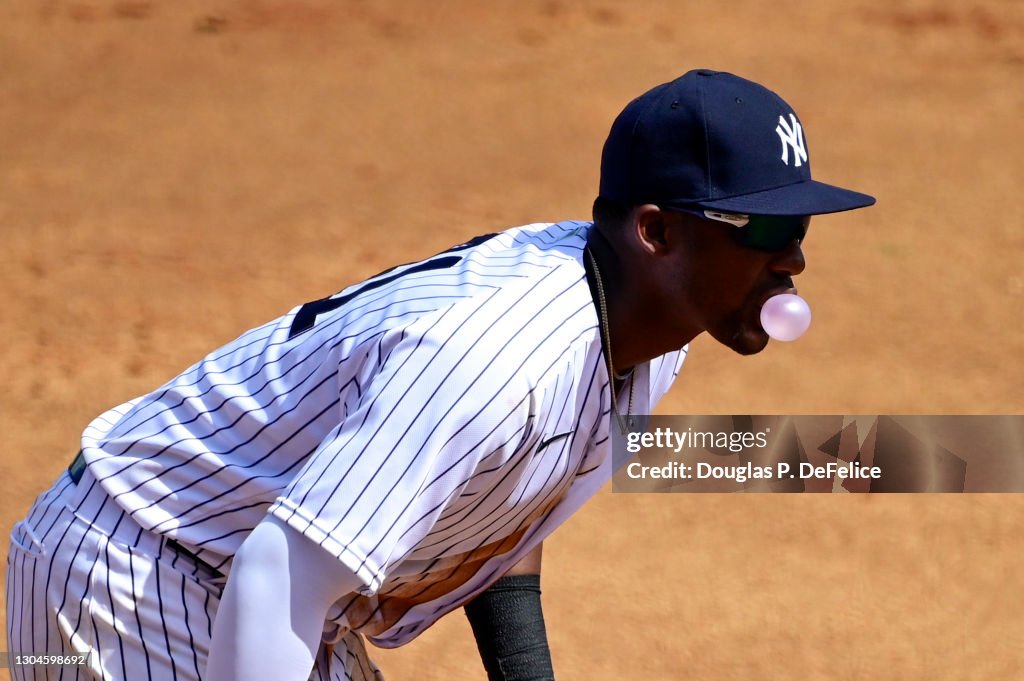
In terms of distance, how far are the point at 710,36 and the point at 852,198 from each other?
28.1ft

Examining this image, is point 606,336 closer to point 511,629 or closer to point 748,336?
point 748,336

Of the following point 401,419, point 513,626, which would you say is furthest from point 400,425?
point 513,626

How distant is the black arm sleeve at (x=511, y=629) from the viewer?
269 centimetres

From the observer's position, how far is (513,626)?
270 cm

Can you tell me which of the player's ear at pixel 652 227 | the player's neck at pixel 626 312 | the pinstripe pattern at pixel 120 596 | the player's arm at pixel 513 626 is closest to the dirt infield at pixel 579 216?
the player's arm at pixel 513 626

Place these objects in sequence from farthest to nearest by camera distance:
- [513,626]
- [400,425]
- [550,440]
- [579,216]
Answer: [579,216] < [513,626] < [550,440] < [400,425]

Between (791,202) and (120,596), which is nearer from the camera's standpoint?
(791,202)

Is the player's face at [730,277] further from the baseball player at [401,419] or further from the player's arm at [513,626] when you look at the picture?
the player's arm at [513,626]

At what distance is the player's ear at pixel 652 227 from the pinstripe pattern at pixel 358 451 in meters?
0.10

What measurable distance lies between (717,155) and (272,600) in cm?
91

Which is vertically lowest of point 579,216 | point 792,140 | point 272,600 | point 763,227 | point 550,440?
point 272,600

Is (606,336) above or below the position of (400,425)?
above

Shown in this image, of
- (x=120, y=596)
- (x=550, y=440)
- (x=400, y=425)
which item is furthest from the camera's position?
(x=120, y=596)

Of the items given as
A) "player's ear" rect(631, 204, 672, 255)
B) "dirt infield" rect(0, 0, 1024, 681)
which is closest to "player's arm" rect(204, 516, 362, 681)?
"player's ear" rect(631, 204, 672, 255)
